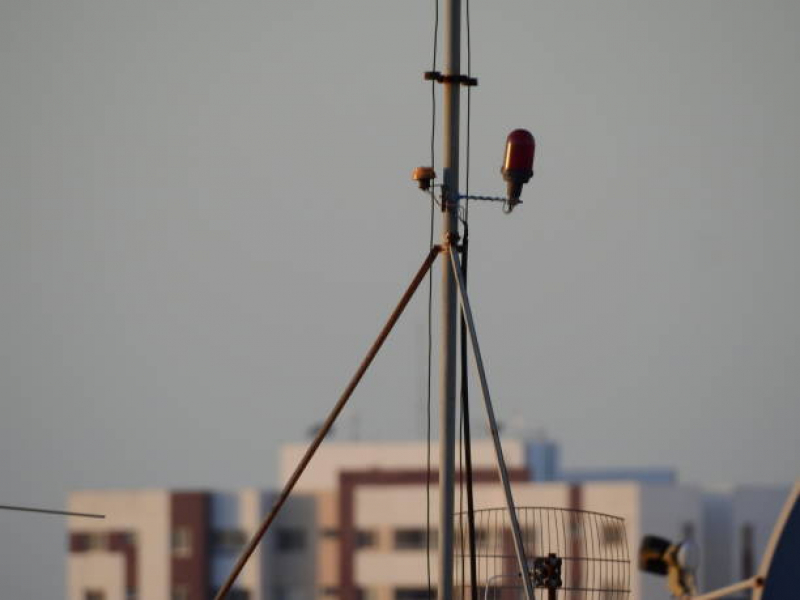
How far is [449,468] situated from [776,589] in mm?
2272

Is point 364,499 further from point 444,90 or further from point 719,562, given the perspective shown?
point 444,90

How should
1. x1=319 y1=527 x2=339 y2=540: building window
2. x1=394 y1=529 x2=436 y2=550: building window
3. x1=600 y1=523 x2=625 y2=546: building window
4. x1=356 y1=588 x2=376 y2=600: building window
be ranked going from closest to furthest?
x1=600 y1=523 x2=625 y2=546: building window < x1=394 y1=529 x2=436 y2=550: building window < x1=356 y1=588 x2=376 y2=600: building window < x1=319 y1=527 x2=339 y2=540: building window

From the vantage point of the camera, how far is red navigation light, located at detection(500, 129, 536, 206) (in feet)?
37.9

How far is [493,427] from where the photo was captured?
11.2 meters

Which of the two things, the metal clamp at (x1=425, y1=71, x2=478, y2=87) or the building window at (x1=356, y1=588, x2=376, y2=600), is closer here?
the metal clamp at (x1=425, y1=71, x2=478, y2=87)

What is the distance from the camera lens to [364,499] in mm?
89375

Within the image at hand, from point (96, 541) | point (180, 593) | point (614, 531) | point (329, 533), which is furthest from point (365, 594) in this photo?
point (614, 531)

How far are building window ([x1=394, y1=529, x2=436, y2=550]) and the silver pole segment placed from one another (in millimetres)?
74066

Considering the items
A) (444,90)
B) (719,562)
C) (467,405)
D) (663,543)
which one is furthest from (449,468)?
(719,562)

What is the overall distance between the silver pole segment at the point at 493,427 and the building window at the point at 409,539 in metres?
74.1

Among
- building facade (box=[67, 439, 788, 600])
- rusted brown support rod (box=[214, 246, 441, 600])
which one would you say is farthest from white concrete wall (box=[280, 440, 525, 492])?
rusted brown support rod (box=[214, 246, 441, 600])

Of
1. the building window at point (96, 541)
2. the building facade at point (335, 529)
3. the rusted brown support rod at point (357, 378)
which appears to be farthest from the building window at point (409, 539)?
the rusted brown support rod at point (357, 378)

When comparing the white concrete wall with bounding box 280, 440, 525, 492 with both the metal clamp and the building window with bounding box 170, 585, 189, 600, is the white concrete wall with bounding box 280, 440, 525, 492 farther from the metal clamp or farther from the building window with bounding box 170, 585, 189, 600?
the metal clamp

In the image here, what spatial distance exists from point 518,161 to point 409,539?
3005 inches
